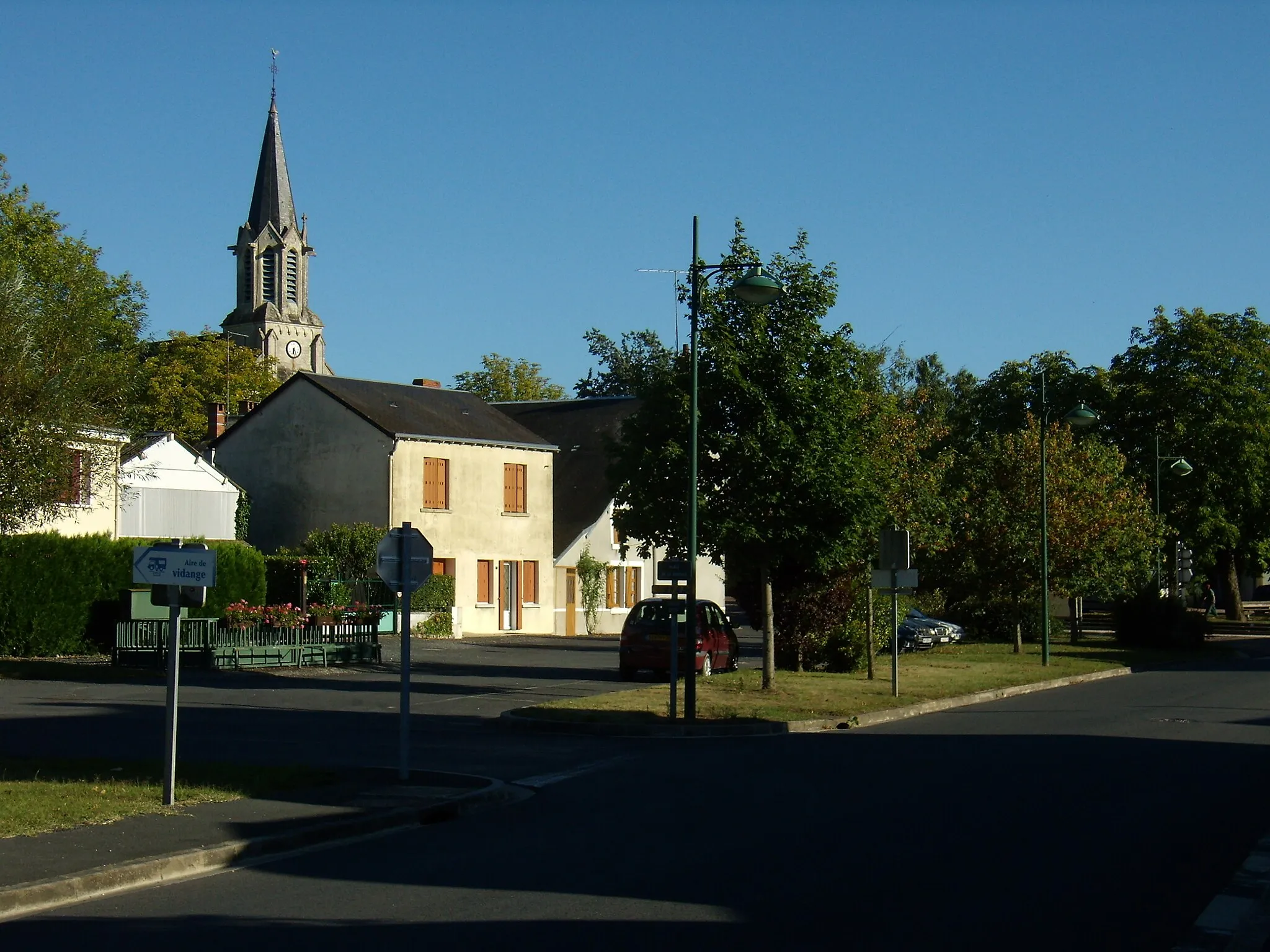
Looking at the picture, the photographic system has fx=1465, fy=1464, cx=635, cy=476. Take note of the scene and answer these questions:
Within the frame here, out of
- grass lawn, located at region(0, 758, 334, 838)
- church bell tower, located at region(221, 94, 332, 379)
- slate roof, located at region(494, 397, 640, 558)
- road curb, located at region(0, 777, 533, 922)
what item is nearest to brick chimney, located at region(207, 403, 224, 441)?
slate roof, located at region(494, 397, 640, 558)

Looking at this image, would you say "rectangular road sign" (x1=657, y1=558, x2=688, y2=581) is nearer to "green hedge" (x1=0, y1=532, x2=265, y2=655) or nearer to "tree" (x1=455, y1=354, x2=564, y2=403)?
"green hedge" (x1=0, y1=532, x2=265, y2=655)

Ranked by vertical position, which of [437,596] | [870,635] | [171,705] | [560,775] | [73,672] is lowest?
[560,775]

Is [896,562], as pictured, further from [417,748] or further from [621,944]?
[621,944]

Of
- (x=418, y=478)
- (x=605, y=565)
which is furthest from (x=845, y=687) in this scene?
(x=605, y=565)

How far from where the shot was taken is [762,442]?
23766mm

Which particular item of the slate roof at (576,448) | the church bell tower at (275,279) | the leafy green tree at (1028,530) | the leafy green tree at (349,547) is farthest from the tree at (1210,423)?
the church bell tower at (275,279)

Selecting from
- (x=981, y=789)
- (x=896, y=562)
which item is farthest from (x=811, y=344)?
(x=981, y=789)

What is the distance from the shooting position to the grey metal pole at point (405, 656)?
13.7 meters

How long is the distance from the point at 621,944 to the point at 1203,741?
13686mm

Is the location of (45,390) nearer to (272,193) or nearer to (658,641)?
(658,641)

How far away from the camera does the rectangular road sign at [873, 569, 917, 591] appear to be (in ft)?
82.1

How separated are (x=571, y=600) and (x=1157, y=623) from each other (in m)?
19.5

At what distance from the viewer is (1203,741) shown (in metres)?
18.9

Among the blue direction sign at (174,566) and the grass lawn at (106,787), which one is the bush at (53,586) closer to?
the grass lawn at (106,787)
